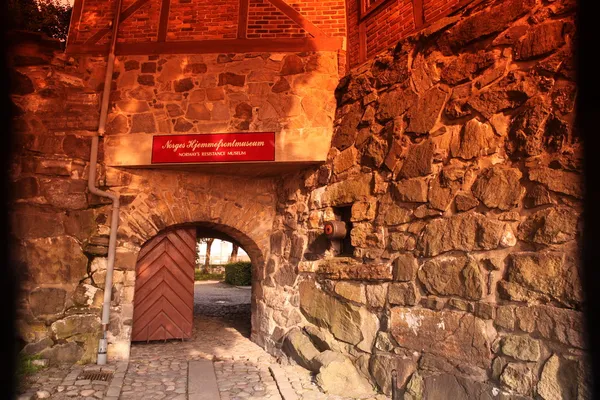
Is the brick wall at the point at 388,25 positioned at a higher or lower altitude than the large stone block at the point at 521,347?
higher

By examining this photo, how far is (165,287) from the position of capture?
6.39m

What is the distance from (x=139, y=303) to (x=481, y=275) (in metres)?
4.83

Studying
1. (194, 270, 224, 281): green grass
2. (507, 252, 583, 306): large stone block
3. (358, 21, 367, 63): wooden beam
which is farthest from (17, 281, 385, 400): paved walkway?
(194, 270, 224, 281): green grass

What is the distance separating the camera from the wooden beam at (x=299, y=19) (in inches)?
218

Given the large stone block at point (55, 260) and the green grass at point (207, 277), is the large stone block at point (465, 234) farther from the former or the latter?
the green grass at point (207, 277)

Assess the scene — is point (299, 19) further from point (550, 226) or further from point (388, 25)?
point (550, 226)

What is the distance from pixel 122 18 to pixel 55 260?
Result: 3216 mm

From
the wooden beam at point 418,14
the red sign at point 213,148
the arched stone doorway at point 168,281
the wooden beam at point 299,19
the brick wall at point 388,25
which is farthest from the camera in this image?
the arched stone doorway at point 168,281

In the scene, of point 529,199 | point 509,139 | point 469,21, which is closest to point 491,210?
point 529,199

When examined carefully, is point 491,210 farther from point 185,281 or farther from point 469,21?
point 185,281

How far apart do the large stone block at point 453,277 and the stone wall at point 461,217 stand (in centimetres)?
1

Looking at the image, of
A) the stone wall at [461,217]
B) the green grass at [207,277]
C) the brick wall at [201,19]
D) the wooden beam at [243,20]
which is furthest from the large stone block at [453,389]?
the green grass at [207,277]

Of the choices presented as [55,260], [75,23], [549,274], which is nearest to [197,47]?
[75,23]

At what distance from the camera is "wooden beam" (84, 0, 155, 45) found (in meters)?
5.70
